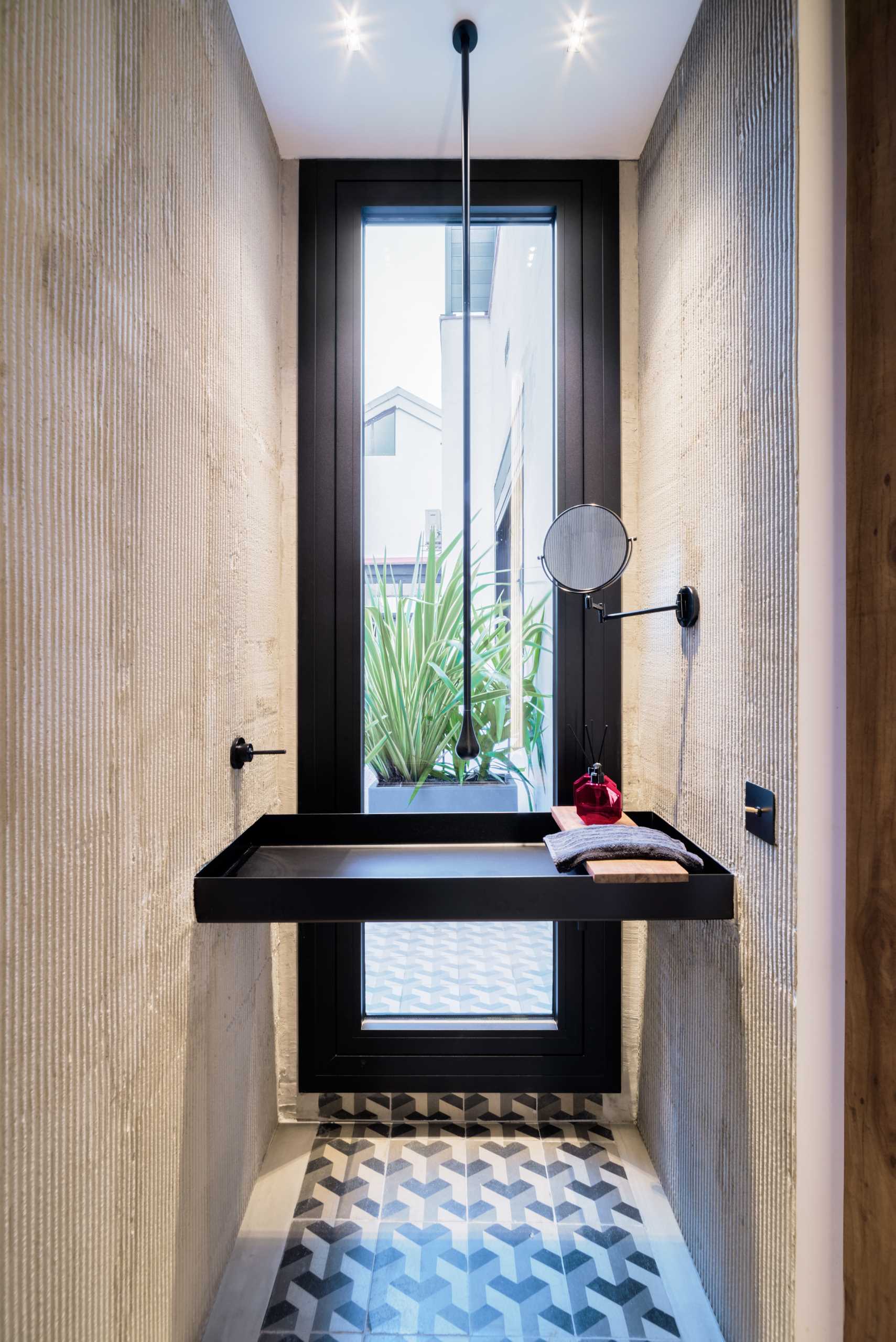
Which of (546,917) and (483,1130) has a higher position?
(546,917)

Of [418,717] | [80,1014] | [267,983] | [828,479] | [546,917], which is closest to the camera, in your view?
[80,1014]

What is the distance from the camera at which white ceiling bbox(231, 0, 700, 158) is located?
4.85 feet

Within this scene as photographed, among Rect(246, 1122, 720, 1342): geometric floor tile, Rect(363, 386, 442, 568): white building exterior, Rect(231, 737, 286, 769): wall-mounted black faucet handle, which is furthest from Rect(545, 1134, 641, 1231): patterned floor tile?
Rect(363, 386, 442, 568): white building exterior

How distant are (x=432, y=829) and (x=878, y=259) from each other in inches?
53.8

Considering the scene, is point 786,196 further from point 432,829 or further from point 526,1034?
point 526,1034

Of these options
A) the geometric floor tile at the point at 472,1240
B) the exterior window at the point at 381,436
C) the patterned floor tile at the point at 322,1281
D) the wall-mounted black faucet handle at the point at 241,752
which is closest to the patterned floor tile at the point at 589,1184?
the geometric floor tile at the point at 472,1240

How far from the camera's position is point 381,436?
6.49 ft

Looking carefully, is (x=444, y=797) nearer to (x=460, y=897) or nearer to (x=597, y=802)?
(x=597, y=802)

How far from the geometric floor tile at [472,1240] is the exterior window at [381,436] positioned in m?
1.73

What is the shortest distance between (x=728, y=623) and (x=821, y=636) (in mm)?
279

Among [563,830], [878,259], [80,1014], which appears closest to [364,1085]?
[563,830]

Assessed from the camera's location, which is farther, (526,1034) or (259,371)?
(526,1034)

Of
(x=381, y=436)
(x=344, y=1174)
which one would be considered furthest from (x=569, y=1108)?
(x=381, y=436)

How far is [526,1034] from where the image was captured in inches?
76.4
